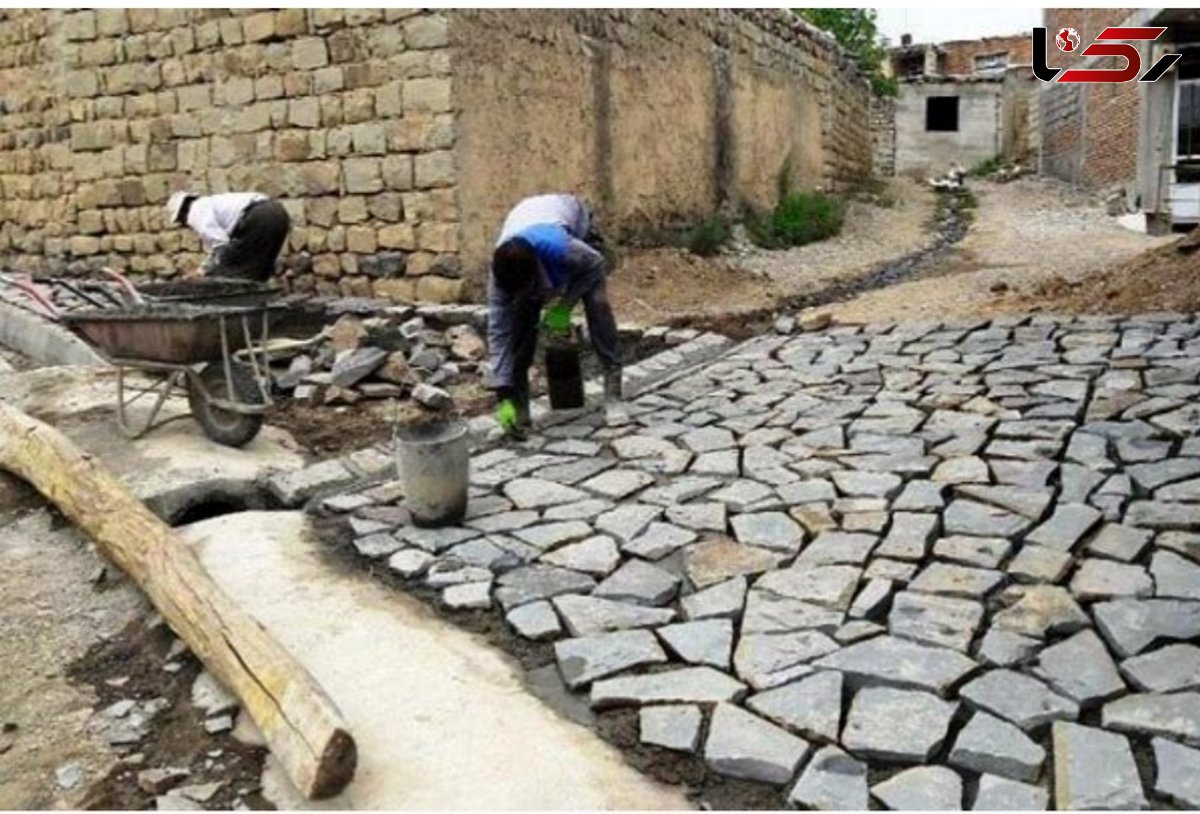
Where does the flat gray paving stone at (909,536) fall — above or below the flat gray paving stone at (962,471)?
below

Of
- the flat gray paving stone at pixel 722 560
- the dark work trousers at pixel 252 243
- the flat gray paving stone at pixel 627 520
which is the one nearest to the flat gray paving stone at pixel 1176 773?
the flat gray paving stone at pixel 722 560

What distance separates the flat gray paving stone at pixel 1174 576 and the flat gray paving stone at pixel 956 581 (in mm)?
472

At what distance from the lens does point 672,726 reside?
104 inches

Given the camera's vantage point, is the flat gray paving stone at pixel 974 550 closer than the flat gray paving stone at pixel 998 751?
No

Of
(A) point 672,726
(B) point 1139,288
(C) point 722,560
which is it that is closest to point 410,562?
(C) point 722,560

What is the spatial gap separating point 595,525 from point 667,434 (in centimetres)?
125

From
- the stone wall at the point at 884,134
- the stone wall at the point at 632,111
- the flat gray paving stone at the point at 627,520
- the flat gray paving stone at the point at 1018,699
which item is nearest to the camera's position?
the flat gray paving stone at the point at 1018,699

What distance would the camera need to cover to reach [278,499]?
15.2ft

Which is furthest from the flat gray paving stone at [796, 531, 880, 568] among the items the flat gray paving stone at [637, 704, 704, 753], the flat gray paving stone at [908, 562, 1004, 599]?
the flat gray paving stone at [637, 704, 704, 753]

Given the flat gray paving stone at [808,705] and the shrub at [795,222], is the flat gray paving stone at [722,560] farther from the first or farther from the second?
the shrub at [795,222]

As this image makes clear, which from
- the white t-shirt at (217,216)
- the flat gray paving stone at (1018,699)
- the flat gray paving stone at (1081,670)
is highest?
the white t-shirt at (217,216)

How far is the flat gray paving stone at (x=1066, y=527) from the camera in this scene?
352 cm

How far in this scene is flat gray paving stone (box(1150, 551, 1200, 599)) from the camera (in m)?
3.13

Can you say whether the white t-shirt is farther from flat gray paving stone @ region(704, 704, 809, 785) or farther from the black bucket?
flat gray paving stone @ region(704, 704, 809, 785)
